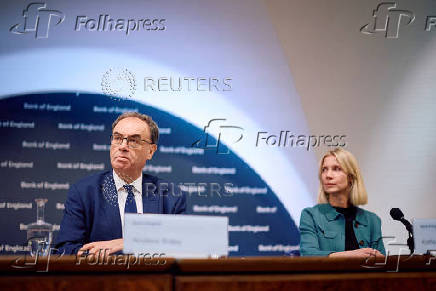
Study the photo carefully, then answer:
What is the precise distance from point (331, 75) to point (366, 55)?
1.15 ft

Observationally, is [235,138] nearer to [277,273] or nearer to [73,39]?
[73,39]

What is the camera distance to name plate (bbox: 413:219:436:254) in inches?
76.2

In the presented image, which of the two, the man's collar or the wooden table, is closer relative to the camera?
the wooden table

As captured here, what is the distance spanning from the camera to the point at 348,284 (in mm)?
1485

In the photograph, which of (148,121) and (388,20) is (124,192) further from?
(388,20)

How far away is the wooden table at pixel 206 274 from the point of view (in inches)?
54.3

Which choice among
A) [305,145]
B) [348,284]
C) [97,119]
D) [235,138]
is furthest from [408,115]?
[348,284]

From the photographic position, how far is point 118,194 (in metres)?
3.07

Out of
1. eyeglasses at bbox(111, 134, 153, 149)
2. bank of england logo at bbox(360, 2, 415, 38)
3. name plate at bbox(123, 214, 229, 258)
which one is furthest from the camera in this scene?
bank of england logo at bbox(360, 2, 415, 38)

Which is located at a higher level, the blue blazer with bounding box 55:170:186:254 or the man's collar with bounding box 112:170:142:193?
the man's collar with bounding box 112:170:142:193

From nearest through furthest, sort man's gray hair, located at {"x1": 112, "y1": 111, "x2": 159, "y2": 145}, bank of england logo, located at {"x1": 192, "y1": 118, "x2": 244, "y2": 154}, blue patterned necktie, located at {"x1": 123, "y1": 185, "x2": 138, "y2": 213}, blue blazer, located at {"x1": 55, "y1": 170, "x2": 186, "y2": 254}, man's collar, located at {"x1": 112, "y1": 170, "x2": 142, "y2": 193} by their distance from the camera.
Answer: blue blazer, located at {"x1": 55, "y1": 170, "x2": 186, "y2": 254}
blue patterned necktie, located at {"x1": 123, "y1": 185, "x2": 138, "y2": 213}
man's collar, located at {"x1": 112, "y1": 170, "x2": 142, "y2": 193}
man's gray hair, located at {"x1": 112, "y1": 111, "x2": 159, "y2": 145}
bank of england logo, located at {"x1": 192, "y1": 118, "x2": 244, "y2": 154}

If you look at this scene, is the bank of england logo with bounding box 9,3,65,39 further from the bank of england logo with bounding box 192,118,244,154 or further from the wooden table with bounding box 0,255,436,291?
the wooden table with bounding box 0,255,436,291

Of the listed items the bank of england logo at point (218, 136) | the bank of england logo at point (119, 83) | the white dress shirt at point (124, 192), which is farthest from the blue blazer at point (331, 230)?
the bank of england logo at point (119, 83)

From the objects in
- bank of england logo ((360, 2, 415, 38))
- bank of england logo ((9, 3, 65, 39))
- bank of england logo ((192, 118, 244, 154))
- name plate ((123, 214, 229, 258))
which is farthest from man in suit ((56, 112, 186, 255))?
bank of england logo ((360, 2, 415, 38))
